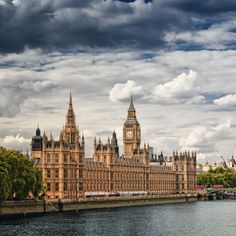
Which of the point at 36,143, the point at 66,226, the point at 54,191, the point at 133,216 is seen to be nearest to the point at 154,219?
the point at 133,216

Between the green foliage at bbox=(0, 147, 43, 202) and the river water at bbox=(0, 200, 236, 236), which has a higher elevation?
the green foliage at bbox=(0, 147, 43, 202)

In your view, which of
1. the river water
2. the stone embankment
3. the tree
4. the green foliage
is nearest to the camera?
the river water

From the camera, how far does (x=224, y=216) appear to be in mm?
138375

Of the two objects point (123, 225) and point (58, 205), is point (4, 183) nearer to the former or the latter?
point (123, 225)

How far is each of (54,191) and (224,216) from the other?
53276 mm

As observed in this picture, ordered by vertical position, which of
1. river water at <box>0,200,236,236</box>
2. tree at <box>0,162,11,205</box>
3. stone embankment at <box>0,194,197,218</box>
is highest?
tree at <box>0,162,11,205</box>

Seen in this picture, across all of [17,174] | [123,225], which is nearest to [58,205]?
[17,174]

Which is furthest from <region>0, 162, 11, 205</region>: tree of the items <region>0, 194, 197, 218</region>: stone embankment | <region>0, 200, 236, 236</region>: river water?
<region>0, 194, 197, 218</region>: stone embankment

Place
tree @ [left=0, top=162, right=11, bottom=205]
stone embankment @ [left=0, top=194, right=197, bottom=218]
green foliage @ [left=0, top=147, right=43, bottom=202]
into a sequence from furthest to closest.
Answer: stone embankment @ [left=0, top=194, right=197, bottom=218] < green foliage @ [left=0, top=147, right=43, bottom=202] < tree @ [left=0, top=162, right=11, bottom=205]

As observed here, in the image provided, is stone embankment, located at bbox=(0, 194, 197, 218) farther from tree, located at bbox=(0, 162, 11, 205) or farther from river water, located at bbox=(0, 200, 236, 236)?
tree, located at bbox=(0, 162, 11, 205)

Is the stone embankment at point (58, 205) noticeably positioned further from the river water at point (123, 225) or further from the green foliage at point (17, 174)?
the river water at point (123, 225)

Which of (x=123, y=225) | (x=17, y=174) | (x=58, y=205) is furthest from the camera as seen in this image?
(x=58, y=205)

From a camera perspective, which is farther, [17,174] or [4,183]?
[17,174]

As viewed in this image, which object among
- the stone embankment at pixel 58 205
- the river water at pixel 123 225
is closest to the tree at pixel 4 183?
the river water at pixel 123 225
